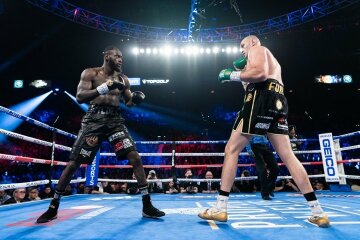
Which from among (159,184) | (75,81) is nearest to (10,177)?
(159,184)

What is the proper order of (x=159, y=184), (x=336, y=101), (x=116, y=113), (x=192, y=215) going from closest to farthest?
1. (x=192, y=215)
2. (x=116, y=113)
3. (x=159, y=184)
4. (x=336, y=101)

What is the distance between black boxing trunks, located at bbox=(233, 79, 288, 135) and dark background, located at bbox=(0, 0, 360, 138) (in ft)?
30.2

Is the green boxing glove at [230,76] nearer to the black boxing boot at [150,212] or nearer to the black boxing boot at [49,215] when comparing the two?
the black boxing boot at [150,212]

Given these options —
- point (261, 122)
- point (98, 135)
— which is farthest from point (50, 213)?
point (261, 122)

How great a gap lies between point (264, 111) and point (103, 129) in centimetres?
124

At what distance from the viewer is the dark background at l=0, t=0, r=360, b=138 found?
11508 mm

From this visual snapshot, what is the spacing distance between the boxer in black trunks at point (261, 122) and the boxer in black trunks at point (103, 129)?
0.57 metres

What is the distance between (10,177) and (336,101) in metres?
16.8

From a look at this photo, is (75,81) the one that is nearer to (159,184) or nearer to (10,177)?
(10,177)

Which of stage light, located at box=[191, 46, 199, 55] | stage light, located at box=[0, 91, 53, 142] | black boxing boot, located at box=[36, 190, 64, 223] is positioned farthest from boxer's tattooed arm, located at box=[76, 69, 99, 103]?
stage light, located at box=[0, 91, 53, 142]

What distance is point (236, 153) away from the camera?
198cm

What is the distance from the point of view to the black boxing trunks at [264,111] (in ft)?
6.17

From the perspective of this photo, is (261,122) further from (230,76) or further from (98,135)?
(98,135)

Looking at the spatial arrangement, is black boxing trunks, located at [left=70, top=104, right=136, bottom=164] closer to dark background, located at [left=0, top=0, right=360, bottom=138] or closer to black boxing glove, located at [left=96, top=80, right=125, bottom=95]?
black boxing glove, located at [left=96, top=80, right=125, bottom=95]
